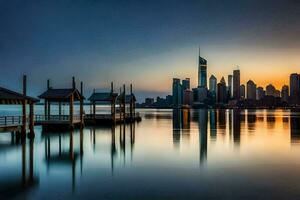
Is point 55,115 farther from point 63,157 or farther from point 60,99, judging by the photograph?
point 63,157

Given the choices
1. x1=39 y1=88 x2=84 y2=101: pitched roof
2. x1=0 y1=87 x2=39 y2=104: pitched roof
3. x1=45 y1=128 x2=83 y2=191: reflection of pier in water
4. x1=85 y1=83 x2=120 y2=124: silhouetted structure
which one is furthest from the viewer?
x1=85 y1=83 x2=120 y2=124: silhouetted structure

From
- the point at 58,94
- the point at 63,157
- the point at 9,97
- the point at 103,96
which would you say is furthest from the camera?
the point at 103,96

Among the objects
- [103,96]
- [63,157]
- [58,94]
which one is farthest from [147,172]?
[103,96]

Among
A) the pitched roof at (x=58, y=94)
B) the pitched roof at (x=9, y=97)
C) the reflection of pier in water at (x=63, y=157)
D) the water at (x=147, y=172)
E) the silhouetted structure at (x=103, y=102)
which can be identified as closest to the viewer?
the water at (x=147, y=172)

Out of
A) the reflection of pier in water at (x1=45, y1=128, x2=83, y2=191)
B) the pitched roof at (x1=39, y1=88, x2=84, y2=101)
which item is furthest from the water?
the pitched roof at (x1=39, y1=88, x2=84, y2=101)

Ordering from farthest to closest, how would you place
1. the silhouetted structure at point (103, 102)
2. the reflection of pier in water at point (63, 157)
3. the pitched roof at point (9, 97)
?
the silhouetted structure at point (103, 102) < the pitched roof at point (9, 97) < the reflection of pier in water at point (63, 157)

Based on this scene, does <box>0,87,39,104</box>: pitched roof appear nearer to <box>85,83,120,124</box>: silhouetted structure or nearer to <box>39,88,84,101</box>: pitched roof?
<box>39,88,84,101</box>: pitched roof

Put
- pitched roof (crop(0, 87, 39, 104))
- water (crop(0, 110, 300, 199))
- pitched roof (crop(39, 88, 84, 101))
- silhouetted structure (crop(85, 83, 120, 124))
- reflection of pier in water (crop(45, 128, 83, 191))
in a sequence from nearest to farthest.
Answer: water (crop(0, 110, 300, 199)), reflection of pier in water (crop(45, 128, 83, 191)), pitched roof (crop(0, 87, 39, 104)), pitched roof (crop(39, 88, 84, 101)), silhouetted structure (crop(85, 83, 120, 124))

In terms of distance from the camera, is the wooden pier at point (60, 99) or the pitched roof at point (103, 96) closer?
the wooden pier at point (60, 99)

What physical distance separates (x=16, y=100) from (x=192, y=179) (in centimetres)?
2014

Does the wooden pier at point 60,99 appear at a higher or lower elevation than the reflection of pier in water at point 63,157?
higher

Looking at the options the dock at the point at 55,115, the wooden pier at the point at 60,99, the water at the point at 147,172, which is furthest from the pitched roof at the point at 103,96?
the water at the point at 147,172

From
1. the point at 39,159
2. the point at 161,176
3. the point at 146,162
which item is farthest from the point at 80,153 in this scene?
the point at 161,176

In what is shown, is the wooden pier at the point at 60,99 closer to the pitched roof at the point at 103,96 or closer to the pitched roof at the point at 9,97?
the pitched roof at the point at 9,97
